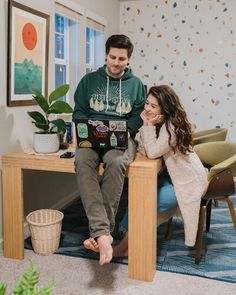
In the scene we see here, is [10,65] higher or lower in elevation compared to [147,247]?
higher

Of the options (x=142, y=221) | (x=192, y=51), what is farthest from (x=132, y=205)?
(x=192, y=51)

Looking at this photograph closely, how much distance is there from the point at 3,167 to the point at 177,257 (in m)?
1.27

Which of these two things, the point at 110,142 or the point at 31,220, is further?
the point at 31,220

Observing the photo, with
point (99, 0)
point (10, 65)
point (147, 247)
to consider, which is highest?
point (99, 0)

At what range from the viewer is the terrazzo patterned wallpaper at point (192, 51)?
416 centimetres

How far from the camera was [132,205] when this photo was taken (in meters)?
1.99

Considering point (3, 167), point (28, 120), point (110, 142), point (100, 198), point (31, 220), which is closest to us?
point (100, 198)

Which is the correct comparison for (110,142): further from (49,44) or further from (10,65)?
(49,44)

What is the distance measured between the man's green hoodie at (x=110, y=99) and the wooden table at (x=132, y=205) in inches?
11.8

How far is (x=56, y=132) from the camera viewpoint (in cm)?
239

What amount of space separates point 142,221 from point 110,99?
79 cm

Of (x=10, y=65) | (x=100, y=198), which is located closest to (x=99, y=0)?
(x=10, y=65)

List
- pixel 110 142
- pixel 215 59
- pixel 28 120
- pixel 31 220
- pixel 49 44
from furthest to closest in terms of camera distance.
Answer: pixel 215 59 → pixel 49 44 → pixel 28 120 → pixel 31 220 → pixel 110 142

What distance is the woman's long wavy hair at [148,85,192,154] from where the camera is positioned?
2.05m
